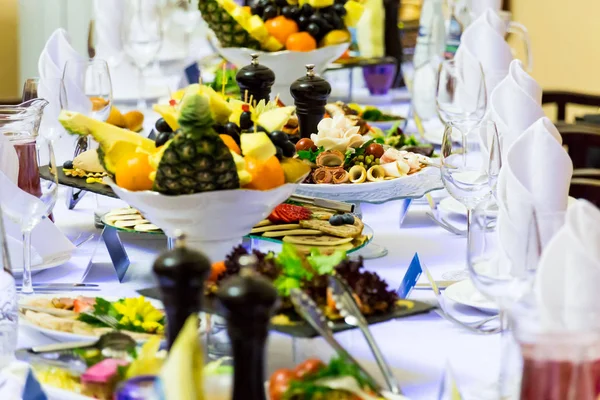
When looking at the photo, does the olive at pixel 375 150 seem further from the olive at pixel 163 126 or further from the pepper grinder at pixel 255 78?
the olive at pixel 163 126

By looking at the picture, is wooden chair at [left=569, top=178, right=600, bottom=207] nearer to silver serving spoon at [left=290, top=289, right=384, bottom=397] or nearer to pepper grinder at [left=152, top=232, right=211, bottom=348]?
silver serving spoon at [left=290, top=289, right=384, bottom=397]

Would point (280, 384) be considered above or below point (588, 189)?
above

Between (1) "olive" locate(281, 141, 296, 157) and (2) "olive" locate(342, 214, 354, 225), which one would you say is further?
(2) "olive" locate(342, 214, 354, 225)

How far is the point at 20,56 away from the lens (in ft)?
15.3

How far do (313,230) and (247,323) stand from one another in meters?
0.78

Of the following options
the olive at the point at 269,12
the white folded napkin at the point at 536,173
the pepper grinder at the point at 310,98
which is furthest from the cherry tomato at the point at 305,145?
the olive at the point at 269,12

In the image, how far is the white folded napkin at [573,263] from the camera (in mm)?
1001

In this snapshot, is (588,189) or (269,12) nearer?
(588,189)

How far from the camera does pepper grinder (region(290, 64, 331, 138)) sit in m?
1.94

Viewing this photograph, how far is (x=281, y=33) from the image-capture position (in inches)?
103

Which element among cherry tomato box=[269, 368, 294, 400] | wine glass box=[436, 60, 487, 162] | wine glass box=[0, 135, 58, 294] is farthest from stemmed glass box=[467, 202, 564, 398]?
wine glass box=[436, 60, 487, 162]

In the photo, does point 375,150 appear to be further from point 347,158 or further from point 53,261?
point 53,261

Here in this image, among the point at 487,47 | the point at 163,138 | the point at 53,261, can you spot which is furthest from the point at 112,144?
the point at 487,47

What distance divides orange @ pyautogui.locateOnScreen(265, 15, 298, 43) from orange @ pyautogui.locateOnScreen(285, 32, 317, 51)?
2cm
